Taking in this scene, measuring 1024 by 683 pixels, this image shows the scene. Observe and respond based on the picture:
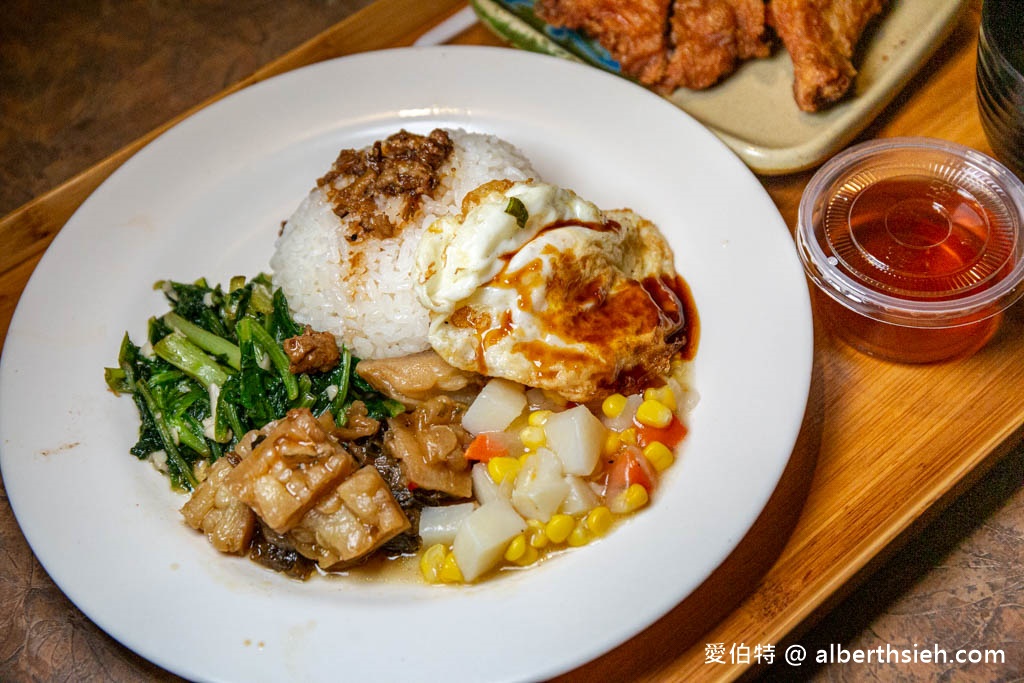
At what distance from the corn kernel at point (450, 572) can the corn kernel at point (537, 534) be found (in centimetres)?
26

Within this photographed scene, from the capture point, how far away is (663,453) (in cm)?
306

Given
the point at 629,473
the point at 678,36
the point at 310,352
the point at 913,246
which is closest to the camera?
the point at 629,473

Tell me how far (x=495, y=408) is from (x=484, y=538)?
52 centimetres

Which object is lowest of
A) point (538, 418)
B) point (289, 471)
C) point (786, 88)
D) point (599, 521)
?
point (599, 521)

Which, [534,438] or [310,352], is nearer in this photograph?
[534,438]

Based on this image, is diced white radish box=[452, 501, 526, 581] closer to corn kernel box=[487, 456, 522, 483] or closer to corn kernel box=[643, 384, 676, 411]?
corn kernel box=[487, 456, 522, 483]

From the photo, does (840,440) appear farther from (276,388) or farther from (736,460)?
(276,388)

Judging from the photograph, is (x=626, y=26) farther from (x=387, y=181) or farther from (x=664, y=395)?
(x=664, y=395)

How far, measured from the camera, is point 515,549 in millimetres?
2967

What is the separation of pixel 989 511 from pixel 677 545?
4.45ft

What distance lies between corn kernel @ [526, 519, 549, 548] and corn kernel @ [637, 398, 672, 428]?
53 cm

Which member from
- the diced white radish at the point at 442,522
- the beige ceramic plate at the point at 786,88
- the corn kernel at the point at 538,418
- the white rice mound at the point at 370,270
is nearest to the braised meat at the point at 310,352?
the white rice mound at the point at 370,270

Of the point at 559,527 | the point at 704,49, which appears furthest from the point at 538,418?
the point at 704,49

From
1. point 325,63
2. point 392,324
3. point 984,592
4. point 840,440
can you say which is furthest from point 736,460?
point 325,63
